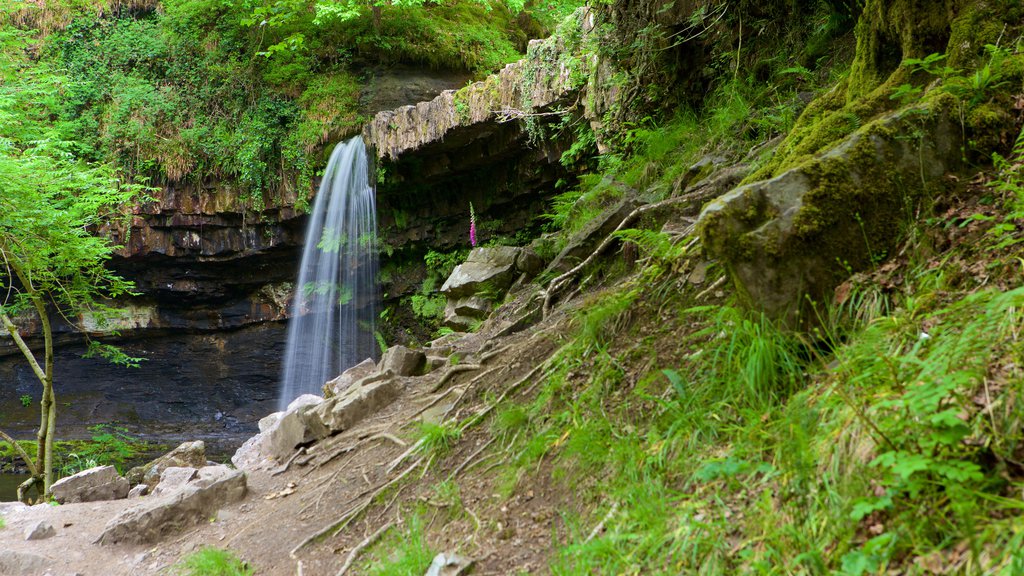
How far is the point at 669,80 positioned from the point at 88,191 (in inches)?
359

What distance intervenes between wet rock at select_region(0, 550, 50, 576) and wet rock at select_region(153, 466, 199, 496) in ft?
6.37

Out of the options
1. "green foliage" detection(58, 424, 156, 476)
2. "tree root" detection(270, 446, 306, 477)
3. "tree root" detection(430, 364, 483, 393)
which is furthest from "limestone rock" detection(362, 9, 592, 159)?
"green foliage" detection(58, 424, 156, 476)

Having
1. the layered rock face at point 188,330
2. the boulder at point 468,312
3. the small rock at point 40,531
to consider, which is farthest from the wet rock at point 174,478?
the layered rock face at point 188,330

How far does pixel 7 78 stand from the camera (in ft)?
44.5

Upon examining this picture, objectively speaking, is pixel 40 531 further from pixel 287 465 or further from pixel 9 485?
pixel 9 485

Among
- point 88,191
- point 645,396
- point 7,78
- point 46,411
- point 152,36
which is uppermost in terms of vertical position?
point 152,36

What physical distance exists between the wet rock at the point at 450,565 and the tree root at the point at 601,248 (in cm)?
266

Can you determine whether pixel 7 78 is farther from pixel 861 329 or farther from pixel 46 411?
pixel 861 329

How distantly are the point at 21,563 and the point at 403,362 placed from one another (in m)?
3.48

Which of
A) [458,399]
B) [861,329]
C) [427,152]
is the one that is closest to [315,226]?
[427,152]

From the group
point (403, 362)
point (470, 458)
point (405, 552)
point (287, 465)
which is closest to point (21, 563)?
point (287, 465)

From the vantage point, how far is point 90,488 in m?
7.57

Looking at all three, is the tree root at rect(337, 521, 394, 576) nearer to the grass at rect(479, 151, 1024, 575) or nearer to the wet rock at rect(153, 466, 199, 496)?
the grass at rect(479, 151, 1024, 575)

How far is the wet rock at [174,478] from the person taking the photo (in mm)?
6862
